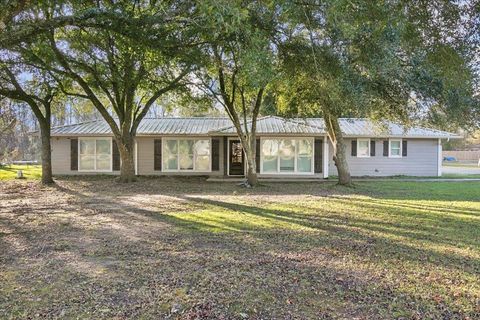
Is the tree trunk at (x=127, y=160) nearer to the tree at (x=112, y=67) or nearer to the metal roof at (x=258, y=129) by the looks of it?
the tree at (x=112, y=67)

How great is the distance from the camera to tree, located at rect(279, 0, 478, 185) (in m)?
6.45

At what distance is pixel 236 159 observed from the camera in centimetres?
2150

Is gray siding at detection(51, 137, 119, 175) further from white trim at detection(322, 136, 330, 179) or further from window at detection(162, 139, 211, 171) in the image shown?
white trim at detection(322, 136, 330, 179)

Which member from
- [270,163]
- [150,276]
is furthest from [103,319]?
[270,163]

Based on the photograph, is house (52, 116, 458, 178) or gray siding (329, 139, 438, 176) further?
gray siding (329, 139, 438, 176)

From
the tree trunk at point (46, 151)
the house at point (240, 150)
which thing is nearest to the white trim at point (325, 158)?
the house at point (240, 150)

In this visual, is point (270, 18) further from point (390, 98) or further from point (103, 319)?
point (103, 319)

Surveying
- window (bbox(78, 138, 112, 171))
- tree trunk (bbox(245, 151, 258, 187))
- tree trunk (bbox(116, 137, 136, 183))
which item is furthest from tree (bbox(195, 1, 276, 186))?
window (bbox(78, 138, 112, 171))

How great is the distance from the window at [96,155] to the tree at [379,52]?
566 inches

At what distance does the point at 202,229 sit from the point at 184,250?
1637 mm

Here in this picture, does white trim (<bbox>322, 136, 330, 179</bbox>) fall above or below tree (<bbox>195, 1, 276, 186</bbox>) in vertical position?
below

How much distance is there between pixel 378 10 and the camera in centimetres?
633

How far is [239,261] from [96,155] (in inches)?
695

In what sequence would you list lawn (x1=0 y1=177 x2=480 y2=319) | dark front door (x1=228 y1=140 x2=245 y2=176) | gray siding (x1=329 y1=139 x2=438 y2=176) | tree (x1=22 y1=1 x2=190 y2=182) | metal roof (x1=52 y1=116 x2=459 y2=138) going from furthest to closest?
gray siding (x1=329 y1=139 x2=438 y2=176) → dark front door (x1=228 y1=140 x2=245 y2=176) → metal roof (x1=52 y1=116 x2=459 y2=138) → tree (x1=22 y1=1 x2=190 y2=182) → lawn (x1=0 y1=177 x2=480 y2=319)
